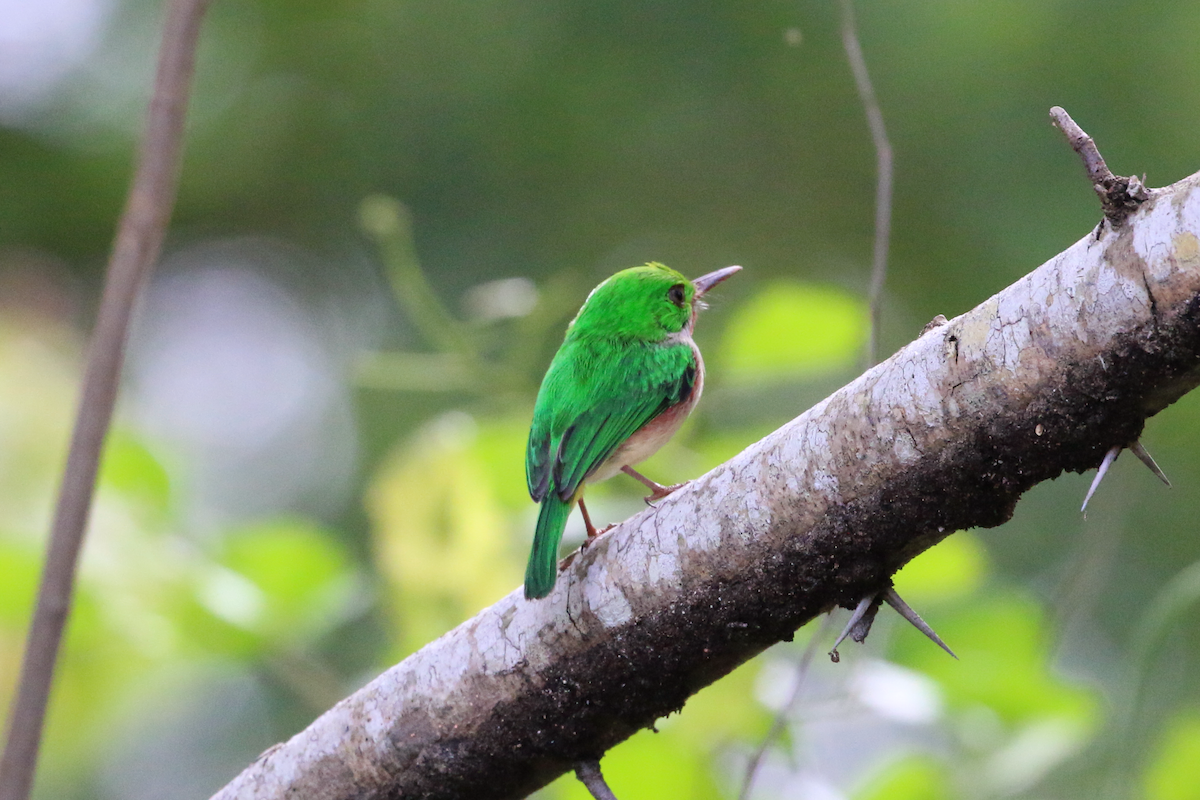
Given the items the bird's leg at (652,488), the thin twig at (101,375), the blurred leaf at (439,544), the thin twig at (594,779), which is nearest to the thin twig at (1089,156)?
the thin twig at (594,779)

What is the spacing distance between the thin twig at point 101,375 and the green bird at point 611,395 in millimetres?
981

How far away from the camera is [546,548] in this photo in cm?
219

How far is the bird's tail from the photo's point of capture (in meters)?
2.01

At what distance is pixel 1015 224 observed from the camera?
6.88m

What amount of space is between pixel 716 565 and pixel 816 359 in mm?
1324

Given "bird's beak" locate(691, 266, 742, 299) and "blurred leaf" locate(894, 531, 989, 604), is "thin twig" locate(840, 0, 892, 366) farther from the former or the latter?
"bird's beak" locate(691, 266, 742, 299)

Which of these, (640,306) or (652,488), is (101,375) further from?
(640,306)

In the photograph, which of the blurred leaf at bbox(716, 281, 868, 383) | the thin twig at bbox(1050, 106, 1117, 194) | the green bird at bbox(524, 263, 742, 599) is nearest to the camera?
the thin twig at bbox(1050, 106, 1117, 194)

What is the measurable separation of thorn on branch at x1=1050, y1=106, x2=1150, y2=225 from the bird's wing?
143 centimetres

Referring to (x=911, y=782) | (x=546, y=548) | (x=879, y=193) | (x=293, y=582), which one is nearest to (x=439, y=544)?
(x=293, y=582)

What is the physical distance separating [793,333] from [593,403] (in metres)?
0.56

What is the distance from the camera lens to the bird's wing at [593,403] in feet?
8.80

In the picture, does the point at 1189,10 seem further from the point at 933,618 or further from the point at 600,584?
the point at 600,584

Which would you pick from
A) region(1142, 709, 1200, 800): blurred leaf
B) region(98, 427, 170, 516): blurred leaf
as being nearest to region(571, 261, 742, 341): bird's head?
region(98, 427, 170, 516): blurred leaf
